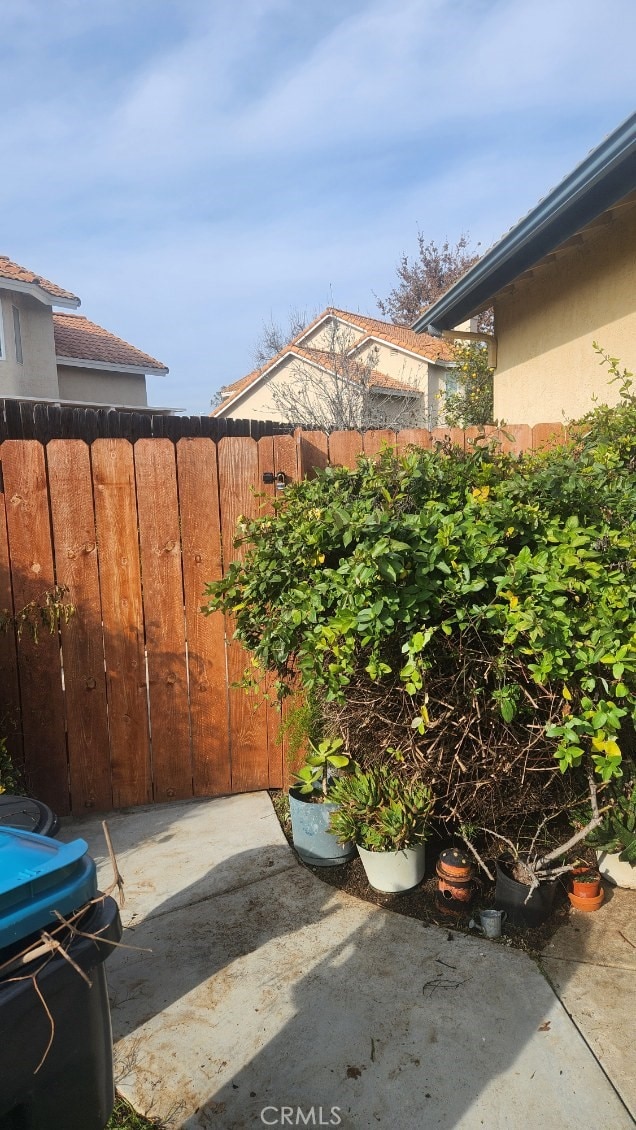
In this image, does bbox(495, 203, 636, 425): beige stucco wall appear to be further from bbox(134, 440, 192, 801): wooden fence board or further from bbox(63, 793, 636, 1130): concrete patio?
bbox(63, 793, 636, 1130): concrete patio

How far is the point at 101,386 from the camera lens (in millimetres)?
21062

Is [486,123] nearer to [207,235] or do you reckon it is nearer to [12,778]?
[207,235]

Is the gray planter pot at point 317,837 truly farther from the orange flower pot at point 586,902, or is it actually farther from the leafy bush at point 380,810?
the orange flower pot at point 586,902

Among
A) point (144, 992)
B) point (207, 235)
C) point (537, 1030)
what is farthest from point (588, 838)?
point (207, 235)

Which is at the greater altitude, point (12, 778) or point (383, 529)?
point (383, 529)

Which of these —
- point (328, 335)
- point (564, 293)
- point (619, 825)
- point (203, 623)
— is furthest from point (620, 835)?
point (328, 335)

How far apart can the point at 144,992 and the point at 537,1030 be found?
4.45 feet

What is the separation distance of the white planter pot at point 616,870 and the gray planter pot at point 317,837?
115 centimetres

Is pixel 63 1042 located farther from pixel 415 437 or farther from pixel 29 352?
pixel 29 352

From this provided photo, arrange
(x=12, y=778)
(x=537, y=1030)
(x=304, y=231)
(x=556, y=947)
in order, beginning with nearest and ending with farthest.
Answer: (x=537, y=1030) < (x=556, y=947) < (x=12, y=778) < (x=304, y=231)

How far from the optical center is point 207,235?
1172cm

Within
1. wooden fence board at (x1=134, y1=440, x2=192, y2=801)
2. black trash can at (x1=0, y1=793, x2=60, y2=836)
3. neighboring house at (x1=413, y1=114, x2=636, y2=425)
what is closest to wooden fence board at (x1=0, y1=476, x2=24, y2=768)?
wooden fence board at (x1=134, y1=440, x2=192, y2=801)

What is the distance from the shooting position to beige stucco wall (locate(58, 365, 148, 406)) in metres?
20.1

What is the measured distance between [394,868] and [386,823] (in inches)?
8.6
